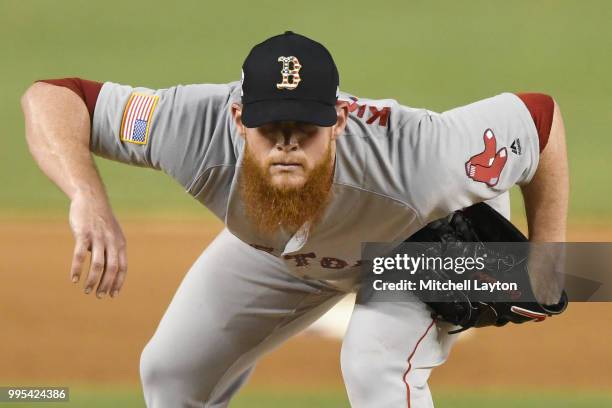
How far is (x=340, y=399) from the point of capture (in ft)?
19.0

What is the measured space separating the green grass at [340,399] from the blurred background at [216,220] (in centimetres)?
1

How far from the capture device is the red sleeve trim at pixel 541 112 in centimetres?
438

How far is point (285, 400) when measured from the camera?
5.78 meters

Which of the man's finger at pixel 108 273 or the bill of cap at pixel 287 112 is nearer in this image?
the man's finger at pixel 108 273

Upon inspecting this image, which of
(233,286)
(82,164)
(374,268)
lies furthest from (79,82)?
(374,268)

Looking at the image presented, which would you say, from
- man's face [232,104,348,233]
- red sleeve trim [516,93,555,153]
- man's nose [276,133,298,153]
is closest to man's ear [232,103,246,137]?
man's face [232,104,348,233]

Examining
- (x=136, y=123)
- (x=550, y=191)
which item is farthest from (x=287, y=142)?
(x=550, y=191)

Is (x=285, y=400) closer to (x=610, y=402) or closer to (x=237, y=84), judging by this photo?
(x=610, y=402)

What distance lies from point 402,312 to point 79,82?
1552 mm

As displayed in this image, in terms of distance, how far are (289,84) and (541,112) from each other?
118cm

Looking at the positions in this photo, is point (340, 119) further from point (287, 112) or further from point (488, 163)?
point (488, 163)

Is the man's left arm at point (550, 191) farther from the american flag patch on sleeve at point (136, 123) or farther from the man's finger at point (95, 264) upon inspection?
the man's finger at point (95, 264)

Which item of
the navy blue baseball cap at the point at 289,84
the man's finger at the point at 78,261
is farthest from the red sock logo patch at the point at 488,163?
the man's finger at the point at 78,261

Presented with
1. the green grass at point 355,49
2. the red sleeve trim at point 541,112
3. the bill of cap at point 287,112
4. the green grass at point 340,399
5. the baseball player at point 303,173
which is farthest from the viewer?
the green grass at point 355,49
